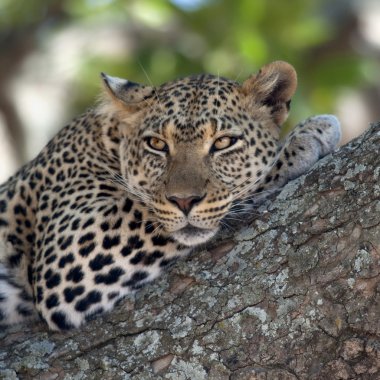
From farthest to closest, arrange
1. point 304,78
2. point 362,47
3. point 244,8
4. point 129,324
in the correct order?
point 362,47 < point 304,78 < point 244,8 < point 129,324

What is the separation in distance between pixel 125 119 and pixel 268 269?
2.05 meters

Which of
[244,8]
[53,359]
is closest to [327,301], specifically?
[53,359]

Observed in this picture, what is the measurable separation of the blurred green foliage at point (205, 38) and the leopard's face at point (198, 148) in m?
6.70

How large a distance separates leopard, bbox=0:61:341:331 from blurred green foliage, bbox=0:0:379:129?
21.7 feet

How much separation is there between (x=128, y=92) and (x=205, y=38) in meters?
8.50

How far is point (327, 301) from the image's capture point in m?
5.48

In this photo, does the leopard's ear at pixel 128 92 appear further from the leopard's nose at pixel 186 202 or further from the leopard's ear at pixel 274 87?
the leopard's nose at pixel 186 202

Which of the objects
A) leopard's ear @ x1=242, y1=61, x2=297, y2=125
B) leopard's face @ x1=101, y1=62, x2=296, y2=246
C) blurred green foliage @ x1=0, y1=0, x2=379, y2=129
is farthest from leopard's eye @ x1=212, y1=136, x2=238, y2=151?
blurred green foliage @ x1=0, y1=0, x2=379, y2=129

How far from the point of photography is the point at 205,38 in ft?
51.5

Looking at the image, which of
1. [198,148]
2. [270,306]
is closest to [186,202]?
[198,148]

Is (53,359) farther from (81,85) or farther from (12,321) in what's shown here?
(81,85)

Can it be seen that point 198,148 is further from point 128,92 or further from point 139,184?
point 128,92

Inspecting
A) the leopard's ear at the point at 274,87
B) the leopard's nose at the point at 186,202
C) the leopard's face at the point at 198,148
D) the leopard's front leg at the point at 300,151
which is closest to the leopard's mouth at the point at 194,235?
the leopard's face at the point at 198,148

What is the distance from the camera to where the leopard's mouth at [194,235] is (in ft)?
20.7
